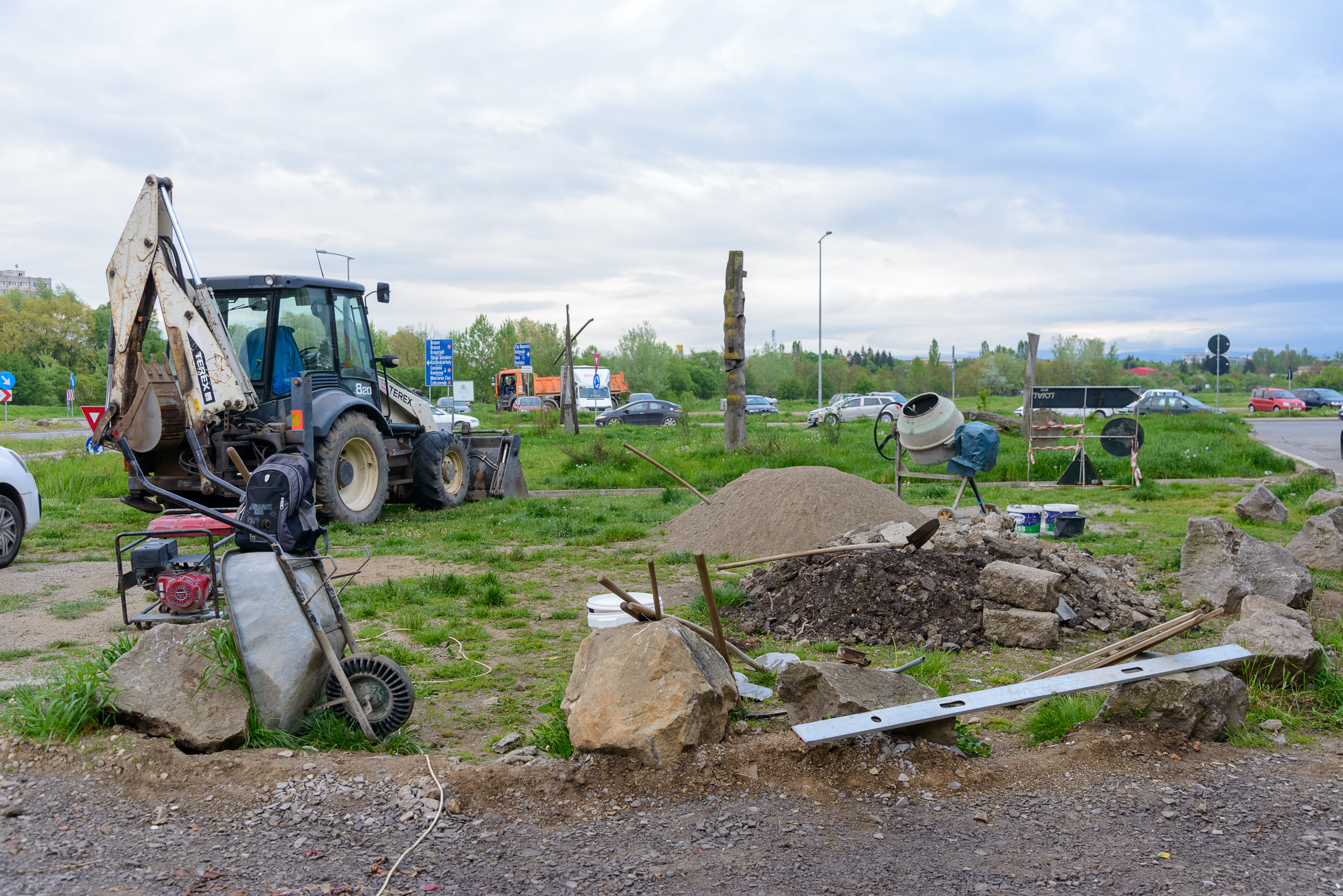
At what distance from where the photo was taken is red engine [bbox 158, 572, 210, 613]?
18.2 feet

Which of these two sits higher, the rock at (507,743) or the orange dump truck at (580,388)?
the orange dump truck at (580,388)

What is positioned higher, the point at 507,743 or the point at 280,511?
the point at 280,511

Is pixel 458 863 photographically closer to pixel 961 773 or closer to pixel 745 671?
pixel 961 773

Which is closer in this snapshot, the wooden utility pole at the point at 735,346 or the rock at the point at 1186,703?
the rock at the point at 1186,703

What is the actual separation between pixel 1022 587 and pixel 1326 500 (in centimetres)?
774

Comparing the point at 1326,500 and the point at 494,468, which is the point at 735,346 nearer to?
the point at 494,468

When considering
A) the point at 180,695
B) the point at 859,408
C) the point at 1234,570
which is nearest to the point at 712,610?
the point at 180,695

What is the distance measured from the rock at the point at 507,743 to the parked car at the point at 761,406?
47.2 metres

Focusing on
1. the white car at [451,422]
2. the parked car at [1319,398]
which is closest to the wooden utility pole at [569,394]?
the white car at [451,422]

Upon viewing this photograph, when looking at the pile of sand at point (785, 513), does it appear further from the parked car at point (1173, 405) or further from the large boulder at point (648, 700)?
the parked car at point (1173, 405)

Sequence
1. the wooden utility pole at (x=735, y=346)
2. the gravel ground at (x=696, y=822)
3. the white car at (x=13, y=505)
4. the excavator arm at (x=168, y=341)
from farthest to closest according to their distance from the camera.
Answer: the wooden utility pole at (x=735, y=346)
the excavator arm at (x=168, y=341)
the white car at (x=13, y=505)
the gravel ground at (x=696, y=822)

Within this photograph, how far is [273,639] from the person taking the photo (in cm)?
423

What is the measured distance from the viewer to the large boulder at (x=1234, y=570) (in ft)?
22.2

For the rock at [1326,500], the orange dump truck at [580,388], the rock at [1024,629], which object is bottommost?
the rock at [1024,629]
